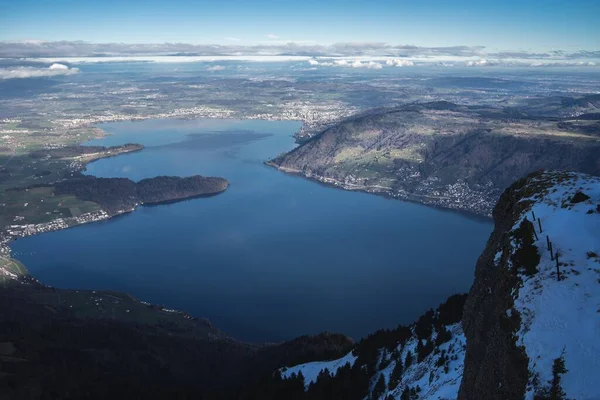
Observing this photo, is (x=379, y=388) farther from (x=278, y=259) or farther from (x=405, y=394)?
(x=278, y=259)

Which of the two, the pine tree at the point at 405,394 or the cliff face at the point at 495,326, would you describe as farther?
the pine tree at the point at 405,394

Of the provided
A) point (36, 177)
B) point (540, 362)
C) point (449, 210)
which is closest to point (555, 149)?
point (449, 210)

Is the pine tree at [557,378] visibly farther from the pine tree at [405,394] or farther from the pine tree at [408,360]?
the pine tree at [408,360]

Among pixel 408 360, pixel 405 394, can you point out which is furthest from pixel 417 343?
pixel 405 394

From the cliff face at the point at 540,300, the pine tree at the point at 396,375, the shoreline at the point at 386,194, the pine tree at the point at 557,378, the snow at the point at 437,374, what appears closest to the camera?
the pine tree at the point at 557,378

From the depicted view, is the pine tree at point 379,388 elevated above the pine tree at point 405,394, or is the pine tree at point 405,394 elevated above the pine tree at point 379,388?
the pine tree at point 405,394

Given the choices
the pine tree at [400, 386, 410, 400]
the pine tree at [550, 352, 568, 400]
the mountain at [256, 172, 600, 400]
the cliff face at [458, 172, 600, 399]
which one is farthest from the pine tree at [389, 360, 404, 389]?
the pine tree at [550, 352, 568, 400]

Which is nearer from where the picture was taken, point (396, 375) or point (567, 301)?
point (567, 301)

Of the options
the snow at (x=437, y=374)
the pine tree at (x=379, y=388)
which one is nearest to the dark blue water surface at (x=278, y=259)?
the pine tree at (x=379, y=388)
